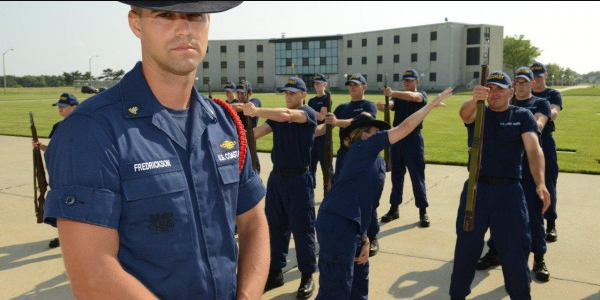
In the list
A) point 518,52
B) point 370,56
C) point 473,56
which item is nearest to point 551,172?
point 473,56

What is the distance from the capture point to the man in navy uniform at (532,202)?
17.0 feet

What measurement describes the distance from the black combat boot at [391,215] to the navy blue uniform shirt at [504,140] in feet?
9.37

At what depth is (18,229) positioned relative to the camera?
691 centimetres

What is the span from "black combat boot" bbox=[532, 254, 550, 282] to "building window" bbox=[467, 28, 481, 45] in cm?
6374

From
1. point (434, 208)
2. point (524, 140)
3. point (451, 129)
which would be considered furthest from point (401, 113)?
point (451, 129)

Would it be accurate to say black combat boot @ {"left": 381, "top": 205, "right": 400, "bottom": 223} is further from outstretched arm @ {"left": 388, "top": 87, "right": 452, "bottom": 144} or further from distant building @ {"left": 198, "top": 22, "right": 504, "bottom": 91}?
distant building @ {"left": 198, "top": 22, "right": 504, "bottom": 91}

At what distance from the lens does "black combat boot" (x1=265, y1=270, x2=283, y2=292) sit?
500cm

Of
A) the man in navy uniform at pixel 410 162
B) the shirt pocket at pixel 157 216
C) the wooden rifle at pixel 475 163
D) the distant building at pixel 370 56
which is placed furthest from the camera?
the distant building at pixel 370 56

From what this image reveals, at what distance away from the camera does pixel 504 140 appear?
4449 mm

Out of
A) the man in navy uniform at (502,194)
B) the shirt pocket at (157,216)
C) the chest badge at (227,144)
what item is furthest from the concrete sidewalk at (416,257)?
the shirt pocket at (157,216)

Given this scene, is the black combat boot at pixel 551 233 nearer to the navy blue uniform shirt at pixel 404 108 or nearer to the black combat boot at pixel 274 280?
the navy blue uniform shirt at pixel 404 108

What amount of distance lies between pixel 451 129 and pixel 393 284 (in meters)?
14.8

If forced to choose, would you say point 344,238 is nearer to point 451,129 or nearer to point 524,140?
point 524,140

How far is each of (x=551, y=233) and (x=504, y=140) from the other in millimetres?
2570
